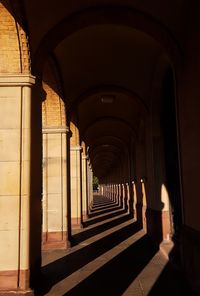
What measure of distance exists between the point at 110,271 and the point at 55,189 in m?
3.66

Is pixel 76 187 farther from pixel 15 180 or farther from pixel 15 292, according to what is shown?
pixel 15 292

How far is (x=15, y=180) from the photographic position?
5.80 m

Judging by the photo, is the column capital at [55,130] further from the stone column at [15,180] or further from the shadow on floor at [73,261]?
the stone column at [15,180]

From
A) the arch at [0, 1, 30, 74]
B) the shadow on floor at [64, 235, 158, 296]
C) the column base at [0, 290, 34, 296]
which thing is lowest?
the shadow on floor at [64, 235, 158, 296]

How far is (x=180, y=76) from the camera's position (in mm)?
6797

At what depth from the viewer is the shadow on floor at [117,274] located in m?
5.86

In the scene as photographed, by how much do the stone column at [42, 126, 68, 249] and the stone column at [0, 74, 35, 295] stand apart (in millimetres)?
4390

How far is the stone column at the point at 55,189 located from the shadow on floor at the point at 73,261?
0.92 m

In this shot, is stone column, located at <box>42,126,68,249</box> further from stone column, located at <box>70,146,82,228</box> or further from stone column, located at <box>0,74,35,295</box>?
stone column, located at <box>0,74,35,295</box>

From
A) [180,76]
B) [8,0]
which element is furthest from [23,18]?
[180,76]

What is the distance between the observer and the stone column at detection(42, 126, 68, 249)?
10125 millimetres

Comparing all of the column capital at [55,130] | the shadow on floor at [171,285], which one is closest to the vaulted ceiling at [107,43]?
the column capital at [55,130]

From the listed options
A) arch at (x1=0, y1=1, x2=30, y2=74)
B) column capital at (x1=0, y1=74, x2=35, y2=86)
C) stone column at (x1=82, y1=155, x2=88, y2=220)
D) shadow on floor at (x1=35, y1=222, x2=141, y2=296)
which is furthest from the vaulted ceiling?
stone column at (x1=82, y1=155, x2=88, y2=220)

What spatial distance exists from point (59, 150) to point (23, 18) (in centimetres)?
507
